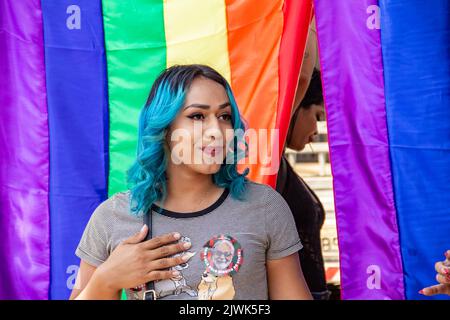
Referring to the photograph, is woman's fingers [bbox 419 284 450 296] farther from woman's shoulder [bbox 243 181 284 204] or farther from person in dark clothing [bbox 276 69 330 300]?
person in dark clothing [bbox 276 69 330 300]

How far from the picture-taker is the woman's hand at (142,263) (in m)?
1.97

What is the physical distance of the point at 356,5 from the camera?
2650 millimetres

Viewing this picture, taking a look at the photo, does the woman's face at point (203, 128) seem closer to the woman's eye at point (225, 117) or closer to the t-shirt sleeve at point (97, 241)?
the woman's eye at point (225, 117)

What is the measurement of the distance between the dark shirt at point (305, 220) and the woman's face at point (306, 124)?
21 cm

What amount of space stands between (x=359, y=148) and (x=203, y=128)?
2.80 ft

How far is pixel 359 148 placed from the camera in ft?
8.70

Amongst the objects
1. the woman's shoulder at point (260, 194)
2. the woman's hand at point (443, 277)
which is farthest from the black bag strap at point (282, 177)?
the woman's hand at point (443, 277)

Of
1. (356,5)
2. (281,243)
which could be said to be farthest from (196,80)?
(356,5)

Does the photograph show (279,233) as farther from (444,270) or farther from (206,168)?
(444,270)

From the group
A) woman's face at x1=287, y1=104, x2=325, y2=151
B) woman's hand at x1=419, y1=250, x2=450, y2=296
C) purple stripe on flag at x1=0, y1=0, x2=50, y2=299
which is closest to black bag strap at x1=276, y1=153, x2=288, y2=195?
woman's face at x1=287, y1=104, x2=325, y2=151

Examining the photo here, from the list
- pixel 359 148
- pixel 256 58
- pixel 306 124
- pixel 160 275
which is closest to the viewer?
pixel 160 275

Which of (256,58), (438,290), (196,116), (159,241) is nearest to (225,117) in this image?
(196,116)
